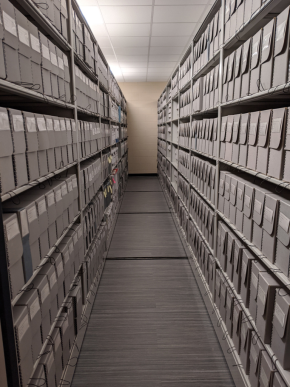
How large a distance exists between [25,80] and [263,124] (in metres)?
1.04

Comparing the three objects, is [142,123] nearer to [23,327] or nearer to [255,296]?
[255,296]

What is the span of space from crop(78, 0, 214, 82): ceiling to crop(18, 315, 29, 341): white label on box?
341 centimetres

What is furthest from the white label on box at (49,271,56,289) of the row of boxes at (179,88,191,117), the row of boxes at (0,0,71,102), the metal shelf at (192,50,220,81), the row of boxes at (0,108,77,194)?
the row of boxes at (179,88,191,117)

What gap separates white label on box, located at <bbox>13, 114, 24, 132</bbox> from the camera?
108 cm

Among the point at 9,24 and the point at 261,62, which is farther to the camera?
the point at 261,62

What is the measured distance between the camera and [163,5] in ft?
11.2

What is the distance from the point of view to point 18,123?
1.11m

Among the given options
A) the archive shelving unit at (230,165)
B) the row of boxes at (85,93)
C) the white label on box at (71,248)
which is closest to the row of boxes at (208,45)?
the archive shelving unit at (230,165)

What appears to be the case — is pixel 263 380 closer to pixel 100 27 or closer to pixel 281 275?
pixel 281 275

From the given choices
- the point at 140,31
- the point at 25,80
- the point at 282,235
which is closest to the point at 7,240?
the point at 25,80

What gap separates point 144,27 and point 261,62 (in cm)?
332

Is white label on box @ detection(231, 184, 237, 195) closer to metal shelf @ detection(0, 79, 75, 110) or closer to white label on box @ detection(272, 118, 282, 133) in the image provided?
white label on box @ detection(272, 118, 282, 133)

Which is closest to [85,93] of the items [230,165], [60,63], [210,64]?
[60,63]

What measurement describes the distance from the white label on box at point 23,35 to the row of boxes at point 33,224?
64 centimetres
